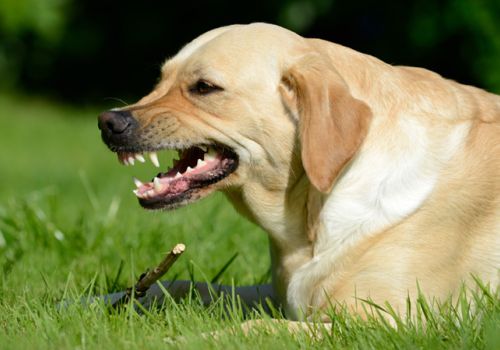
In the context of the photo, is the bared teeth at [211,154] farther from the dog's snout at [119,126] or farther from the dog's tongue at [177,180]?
the dog's snout at [119,126]

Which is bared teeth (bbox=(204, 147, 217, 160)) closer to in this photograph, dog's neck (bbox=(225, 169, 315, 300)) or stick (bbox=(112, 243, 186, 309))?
dog's neck (bbox=(225, 169, 315, 300))

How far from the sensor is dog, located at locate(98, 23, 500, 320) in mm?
3951

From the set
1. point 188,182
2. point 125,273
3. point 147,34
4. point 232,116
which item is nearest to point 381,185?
point 232,116

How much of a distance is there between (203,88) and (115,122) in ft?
1.34

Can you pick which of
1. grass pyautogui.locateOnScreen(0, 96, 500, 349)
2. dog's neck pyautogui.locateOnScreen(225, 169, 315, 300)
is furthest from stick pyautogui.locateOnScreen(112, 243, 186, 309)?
dog's neck pyautogui.locateOnScreen(225, 169, 315, 300)

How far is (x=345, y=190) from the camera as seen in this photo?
410 centimetres

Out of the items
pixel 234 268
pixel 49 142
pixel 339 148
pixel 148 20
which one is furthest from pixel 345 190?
pixel 148 20

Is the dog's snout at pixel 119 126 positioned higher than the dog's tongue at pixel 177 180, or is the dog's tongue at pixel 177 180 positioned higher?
the dog's snout at pixel 119 126

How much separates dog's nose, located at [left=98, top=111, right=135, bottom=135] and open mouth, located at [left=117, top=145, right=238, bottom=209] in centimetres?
12

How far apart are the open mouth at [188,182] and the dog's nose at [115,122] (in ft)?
0.40

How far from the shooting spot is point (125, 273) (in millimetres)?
5270

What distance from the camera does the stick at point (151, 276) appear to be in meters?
4.18

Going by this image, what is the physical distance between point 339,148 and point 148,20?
45.0 feet

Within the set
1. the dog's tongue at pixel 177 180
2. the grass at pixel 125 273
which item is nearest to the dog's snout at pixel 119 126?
the dog's tongue at pixel 177 180
